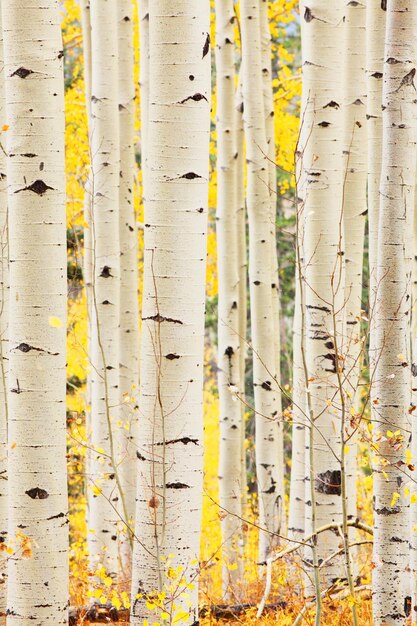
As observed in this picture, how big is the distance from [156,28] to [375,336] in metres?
1.67

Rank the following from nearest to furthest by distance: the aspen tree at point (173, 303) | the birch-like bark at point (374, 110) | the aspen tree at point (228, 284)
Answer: the aspen tree at point (173, 303) → the birch-like bark at point (374, 110) → the aspen tree at point (228, 284)

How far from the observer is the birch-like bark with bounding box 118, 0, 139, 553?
6.46m

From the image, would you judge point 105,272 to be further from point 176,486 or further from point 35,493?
point 176,486

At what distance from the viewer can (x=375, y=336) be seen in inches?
142

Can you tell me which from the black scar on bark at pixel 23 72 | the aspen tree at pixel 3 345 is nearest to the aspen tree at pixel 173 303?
the black scar on bark at pixel 23 72

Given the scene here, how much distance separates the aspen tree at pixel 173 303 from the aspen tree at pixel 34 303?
1.17ft

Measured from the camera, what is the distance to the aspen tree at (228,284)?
700 cm

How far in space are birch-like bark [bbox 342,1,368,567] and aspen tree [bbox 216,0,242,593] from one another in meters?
1.69

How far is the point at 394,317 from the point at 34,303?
1637 mm

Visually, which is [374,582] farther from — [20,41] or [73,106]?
[73,106]

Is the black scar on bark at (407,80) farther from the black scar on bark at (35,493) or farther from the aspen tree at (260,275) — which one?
the aspen tree at (260,275)

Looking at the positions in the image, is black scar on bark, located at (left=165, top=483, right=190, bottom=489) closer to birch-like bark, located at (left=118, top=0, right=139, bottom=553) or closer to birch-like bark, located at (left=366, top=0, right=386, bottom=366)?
birch-like bark, located at (left=366, top=0, right=386, bottom=366)

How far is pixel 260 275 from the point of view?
6637mm

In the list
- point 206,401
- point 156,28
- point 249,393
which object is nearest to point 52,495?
point 156,28
